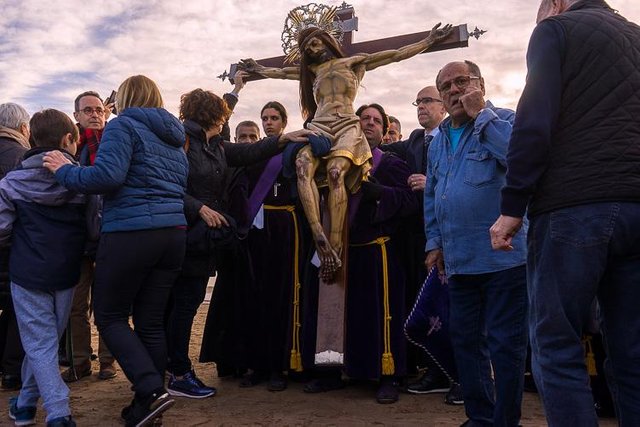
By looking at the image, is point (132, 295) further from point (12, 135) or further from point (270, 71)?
point (270, 71)

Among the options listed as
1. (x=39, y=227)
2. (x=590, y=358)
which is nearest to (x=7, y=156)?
(x=39, y=227)

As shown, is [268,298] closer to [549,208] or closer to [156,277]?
[156,277]

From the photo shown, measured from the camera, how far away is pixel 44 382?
3377 millimetres

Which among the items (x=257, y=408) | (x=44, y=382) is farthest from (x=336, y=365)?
(x=44, y=382)

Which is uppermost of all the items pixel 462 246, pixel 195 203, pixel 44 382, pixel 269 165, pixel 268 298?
pixel 269 165

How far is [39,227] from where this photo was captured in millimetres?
3475

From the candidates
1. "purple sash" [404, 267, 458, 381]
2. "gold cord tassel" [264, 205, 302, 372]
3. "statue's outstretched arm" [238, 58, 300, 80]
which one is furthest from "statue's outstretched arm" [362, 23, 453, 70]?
"purple sash" [404, 267, 458, 381]

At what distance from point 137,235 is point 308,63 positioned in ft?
6.61

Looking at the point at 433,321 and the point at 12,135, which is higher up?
the point at 12,135

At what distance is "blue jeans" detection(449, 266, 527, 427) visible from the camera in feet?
9.66

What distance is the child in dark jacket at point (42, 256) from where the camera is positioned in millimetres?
3412

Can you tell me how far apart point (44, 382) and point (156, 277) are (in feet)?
2.60

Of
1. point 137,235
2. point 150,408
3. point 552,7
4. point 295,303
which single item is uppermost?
point 552,7

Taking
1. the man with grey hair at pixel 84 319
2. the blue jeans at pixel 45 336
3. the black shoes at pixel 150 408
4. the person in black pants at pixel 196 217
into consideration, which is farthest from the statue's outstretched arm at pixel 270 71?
the black shoes at pixel 150 408
